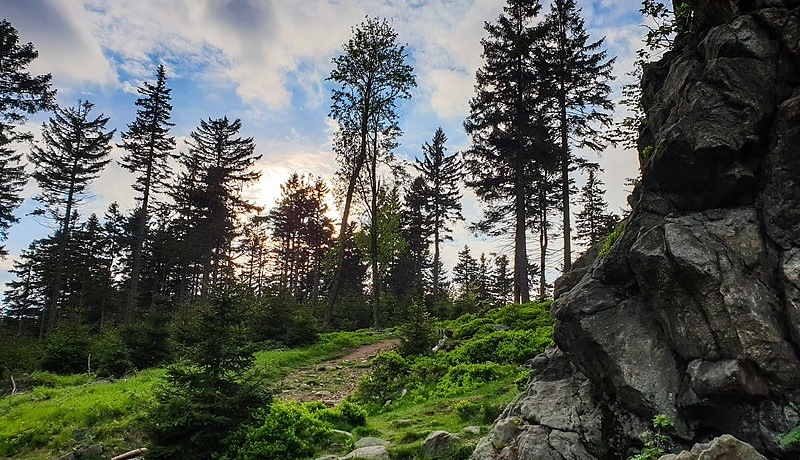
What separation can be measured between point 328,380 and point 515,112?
18.0 meters

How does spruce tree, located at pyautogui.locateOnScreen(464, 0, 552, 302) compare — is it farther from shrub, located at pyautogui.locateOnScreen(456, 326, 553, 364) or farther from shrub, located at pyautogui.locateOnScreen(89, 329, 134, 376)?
shrub, located at pyautogui.locateOnScreen(89, 329, 134, 376)

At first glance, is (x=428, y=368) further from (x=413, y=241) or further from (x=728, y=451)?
(x=413, y=241)

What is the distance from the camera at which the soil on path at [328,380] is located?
474 inches

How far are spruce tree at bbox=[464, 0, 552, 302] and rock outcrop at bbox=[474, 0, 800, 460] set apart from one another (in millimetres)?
17280

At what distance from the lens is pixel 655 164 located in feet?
17.8

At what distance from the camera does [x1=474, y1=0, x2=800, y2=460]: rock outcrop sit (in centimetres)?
406

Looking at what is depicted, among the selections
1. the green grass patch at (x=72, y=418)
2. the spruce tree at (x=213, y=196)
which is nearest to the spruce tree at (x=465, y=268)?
the spruce tree at (x=213, y=196)

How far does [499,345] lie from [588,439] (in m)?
8.31

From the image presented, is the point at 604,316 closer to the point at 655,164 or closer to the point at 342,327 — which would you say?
the point at 655,164

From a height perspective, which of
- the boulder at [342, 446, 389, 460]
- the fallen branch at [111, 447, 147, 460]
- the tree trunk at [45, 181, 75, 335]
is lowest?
the fallen branch at [111, 447, 147, 460]

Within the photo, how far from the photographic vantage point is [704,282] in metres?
4.42

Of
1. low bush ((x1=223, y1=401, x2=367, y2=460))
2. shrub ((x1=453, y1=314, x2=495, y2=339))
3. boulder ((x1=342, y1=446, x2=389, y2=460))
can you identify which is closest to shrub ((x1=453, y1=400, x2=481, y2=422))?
boulder ((x1=342, y1=446, x2=389, y2=460))

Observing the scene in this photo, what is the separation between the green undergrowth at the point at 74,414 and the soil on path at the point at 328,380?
101 cm

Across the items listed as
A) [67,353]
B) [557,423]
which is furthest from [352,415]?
[67,353]
